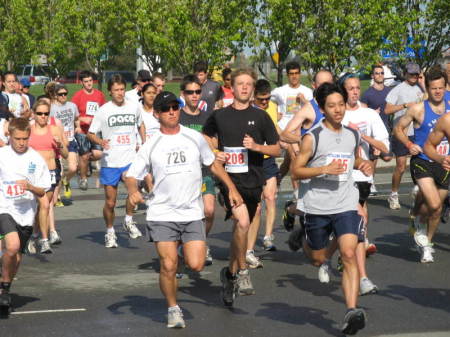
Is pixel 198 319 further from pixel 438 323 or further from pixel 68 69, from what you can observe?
pixel 68 69

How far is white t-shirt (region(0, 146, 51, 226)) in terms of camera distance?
8.81 meters

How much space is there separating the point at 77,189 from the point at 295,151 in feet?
25.4

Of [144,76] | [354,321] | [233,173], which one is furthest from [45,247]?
[354,321]

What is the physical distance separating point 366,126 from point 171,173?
3.16m

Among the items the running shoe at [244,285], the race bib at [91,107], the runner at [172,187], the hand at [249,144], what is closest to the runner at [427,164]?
the hand at [249,144]

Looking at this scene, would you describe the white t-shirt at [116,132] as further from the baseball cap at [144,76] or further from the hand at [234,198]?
the hand at [234,198]

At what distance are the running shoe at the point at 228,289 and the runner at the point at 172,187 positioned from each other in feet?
2.24

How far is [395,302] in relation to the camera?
8.84 m

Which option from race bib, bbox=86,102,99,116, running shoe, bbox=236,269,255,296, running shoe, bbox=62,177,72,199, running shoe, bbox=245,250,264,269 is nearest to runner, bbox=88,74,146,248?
running shoe, bbox=245,250,264,269

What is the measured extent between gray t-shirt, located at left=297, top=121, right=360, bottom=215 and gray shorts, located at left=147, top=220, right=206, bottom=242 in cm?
88

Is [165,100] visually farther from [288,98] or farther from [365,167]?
[288,98]

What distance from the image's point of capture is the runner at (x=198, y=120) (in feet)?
34.7

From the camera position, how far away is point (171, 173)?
7996 millimetres

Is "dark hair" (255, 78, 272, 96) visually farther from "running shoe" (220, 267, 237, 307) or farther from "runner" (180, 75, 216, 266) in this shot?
"running shoe" (220, 267, 237, 307)
